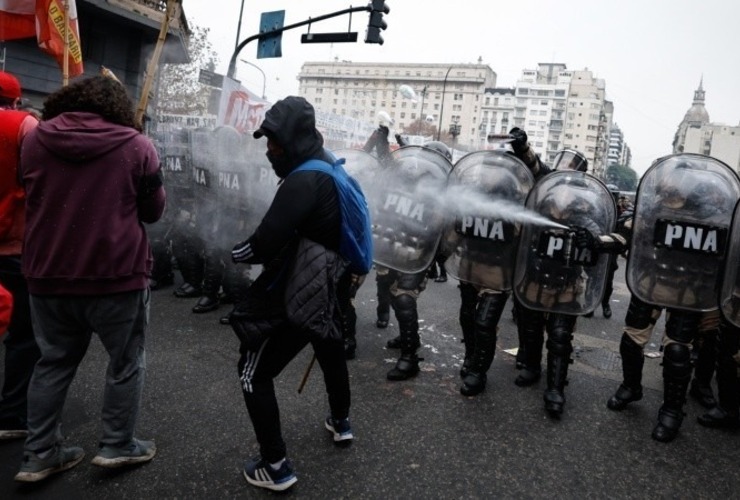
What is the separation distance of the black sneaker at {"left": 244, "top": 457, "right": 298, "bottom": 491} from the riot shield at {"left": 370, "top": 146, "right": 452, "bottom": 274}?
75.4 inches

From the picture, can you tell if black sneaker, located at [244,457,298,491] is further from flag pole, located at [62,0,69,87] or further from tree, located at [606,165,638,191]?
tree, located at [606,165,638,191]

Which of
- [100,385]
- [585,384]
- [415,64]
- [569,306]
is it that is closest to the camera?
[100,385]

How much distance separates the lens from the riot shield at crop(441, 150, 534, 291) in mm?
3545

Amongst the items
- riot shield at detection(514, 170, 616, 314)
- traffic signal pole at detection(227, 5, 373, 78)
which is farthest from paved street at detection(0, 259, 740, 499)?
traffic signal pole at detection(227, 5, 373, 78)

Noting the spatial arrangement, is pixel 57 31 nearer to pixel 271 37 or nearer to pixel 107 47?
pixel 271 37

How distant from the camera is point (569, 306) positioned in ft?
11.5

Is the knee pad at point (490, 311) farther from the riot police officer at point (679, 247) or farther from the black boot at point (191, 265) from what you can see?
the black boot at point (191, 265)

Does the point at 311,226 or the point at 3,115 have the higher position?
the point at 3,115

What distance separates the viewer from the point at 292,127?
87.8 inches

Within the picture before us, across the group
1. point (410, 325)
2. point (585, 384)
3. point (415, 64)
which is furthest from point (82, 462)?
point (415, 64)

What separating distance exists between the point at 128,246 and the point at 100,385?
1.59m

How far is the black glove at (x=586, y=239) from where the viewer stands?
320 cm

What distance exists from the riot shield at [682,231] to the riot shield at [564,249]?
231mm

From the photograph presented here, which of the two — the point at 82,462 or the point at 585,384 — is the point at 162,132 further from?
the point at 585,384
